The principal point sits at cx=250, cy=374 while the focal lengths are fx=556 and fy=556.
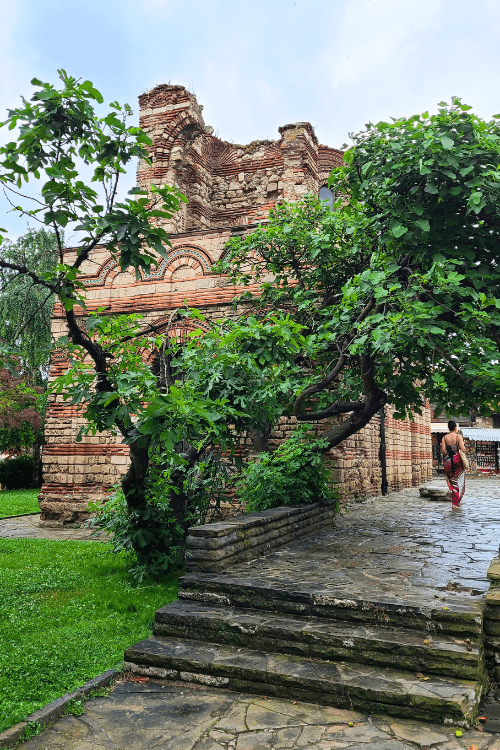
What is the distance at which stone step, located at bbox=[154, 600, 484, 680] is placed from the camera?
3357 mm

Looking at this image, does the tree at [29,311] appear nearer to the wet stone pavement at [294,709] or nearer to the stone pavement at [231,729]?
the wet stone pavement at [294,709]

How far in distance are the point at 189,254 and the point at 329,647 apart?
7881 millimetres

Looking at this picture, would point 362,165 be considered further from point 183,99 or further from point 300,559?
point 183,99

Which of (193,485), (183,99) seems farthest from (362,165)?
(183,99)

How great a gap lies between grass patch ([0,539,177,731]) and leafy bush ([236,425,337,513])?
5.54 feet

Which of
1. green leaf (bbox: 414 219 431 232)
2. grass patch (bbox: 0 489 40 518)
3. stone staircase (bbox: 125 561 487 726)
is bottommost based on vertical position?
grass patch (bbox: 0 489 40 518)

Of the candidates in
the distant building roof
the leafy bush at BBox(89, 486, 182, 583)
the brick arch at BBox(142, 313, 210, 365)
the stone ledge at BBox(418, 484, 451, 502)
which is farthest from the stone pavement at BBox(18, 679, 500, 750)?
the distant building roof

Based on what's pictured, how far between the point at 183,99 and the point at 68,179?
9.32 meters

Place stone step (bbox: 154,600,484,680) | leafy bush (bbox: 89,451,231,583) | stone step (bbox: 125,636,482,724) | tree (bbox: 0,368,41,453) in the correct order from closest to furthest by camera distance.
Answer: stone step (bbox: 125,636,482,724), stone step (bbox: 154,600,484,680), leafy bush (bbox: 89,451,231,583), tree (bbox: 0,368,41,453)

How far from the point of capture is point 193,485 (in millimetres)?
6672

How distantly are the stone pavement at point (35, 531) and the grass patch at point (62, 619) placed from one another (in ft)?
6.11

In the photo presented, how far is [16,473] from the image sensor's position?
817 inches

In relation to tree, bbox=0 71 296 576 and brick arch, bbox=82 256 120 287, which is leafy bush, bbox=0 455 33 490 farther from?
tree, bbox=0 71 296 576

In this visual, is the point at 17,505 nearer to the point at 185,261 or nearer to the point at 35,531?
the point at 35,531
